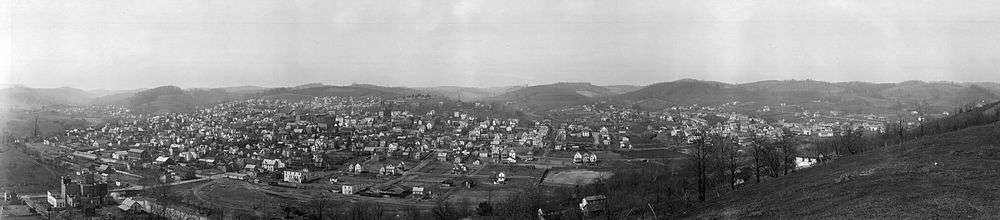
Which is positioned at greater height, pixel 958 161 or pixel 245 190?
pixel 958 161

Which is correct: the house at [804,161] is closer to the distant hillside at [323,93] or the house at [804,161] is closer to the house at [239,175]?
the house at [239,175]

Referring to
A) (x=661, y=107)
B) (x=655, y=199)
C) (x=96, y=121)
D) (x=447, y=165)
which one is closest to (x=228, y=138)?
(x=447, y=165)

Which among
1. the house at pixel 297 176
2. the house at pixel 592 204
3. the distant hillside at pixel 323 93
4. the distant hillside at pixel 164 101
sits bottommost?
the house at pixel 297 176

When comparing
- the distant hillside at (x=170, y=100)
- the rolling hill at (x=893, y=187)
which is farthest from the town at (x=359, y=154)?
the rolling hill at (x=893, y=187)

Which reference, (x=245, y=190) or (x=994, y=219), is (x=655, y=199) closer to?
(x=994, y=219)

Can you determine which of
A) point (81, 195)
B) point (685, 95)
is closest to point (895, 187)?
point (81, 195)

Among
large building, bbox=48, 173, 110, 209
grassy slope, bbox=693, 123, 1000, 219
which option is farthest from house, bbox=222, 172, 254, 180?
grassy slope, bbox=693, 123, 1000, 219

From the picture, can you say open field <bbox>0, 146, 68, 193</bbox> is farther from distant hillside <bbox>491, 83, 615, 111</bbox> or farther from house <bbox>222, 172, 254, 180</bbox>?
distant hillside <bbox>491, 83, 615, 111</bbox>
